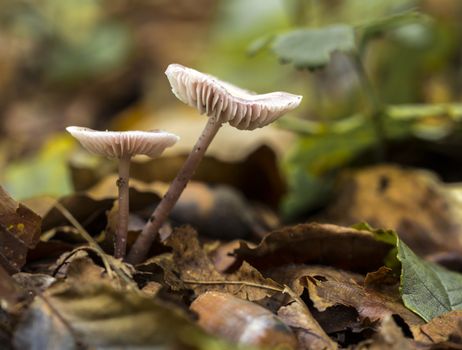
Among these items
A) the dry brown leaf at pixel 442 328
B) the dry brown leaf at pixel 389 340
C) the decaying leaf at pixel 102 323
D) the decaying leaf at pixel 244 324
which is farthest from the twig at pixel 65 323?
the dry brown leaf at pixel 442 328

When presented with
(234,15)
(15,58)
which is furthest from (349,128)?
(15,58)

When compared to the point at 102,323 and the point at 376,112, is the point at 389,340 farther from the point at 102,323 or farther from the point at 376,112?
the point at 376,112

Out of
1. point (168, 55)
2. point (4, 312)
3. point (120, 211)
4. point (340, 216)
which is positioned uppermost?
point (168, 55)

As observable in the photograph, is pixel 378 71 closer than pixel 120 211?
No

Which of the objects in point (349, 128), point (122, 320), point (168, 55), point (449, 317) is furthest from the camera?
point (168, 55)

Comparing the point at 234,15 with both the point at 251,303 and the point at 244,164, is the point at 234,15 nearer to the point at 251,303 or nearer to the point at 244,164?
the point at 244,164

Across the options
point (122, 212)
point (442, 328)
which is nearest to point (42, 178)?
point (122, 212)
